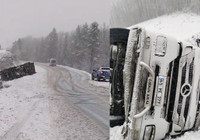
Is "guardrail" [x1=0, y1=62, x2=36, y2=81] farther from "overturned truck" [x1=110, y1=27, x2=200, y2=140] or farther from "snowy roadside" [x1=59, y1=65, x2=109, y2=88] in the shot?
"overturned truck" [x1=110, y1=27, x2=200, y2=140]

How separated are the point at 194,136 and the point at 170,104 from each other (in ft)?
1.86

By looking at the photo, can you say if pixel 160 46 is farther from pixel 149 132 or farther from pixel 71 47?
pixel 71 47

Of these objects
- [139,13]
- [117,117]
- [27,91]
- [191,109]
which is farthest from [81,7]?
[191,109]

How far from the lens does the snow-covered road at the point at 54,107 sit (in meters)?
1.06

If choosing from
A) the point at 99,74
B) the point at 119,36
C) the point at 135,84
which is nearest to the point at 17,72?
the point at 99,74

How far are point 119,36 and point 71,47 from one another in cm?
48

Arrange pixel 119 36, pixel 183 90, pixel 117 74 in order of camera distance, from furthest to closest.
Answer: pixel 183 90 < pixel 117 74 < pixel 119 36

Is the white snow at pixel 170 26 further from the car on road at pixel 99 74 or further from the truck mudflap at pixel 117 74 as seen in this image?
the car on road at pixel 99 74

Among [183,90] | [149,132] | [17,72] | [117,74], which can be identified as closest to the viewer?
[17,72]

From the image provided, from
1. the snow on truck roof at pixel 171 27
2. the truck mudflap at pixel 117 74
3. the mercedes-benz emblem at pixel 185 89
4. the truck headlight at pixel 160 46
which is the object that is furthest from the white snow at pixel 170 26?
the mercedes-benz emblem at pixel 185 89

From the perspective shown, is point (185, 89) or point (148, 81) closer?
point (148, 81)

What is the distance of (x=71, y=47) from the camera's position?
3.83 feet

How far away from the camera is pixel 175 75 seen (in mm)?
2193

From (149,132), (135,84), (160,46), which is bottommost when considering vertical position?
(149,132)
